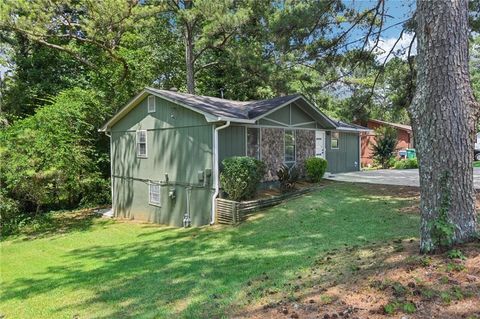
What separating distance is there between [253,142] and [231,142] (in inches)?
40.8

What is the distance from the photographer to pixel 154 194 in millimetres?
13109

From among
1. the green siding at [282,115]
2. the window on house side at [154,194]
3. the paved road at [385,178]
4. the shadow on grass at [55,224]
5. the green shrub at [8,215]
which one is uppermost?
the green siding at [282,115]

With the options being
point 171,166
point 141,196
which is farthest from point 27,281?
point 141,196

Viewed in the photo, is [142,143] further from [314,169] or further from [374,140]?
[374,140]

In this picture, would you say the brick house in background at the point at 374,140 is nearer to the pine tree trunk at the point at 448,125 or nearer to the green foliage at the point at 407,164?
the green foliage at the point at 407,164

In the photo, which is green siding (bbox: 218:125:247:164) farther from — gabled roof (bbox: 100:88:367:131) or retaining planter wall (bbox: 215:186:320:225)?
retaining planter wall (bbox: 215:186:320:225)

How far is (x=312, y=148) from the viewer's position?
14367 mm

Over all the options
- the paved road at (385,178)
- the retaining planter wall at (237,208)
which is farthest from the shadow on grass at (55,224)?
the paved road at (385,178)

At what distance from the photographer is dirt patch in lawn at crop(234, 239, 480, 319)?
9.71 feet

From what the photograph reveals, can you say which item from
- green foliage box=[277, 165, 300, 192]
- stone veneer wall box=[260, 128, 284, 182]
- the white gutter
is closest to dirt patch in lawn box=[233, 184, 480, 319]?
the white gutter

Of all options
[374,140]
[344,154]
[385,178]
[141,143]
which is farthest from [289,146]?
[374,140]

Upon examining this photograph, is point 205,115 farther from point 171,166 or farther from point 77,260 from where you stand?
point 77,260

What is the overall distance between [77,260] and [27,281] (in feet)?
4.58

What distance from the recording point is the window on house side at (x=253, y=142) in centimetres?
1165
